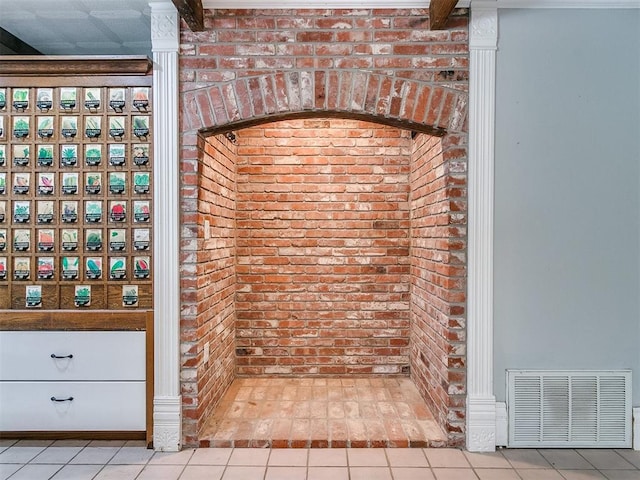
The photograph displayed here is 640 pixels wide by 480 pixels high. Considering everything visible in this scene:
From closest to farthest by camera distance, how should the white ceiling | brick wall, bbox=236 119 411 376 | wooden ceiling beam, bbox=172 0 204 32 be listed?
wooden ceiling beam, bbox=172 0 204 32 → the white ceiling → brick wall, bbox=236 119 411 376

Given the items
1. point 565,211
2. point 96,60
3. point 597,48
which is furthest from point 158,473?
point 597,48

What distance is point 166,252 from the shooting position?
2.14 m

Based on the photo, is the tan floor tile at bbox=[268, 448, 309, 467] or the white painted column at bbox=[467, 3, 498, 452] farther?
the white painted column at bbox=[467, 3, 498, 452]

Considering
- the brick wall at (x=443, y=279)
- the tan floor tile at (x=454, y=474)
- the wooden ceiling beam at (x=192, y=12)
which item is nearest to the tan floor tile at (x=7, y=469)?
the tan floor tile at (x=454, y=474)

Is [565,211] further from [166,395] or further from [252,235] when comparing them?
[166,395]

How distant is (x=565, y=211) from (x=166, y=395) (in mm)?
2392

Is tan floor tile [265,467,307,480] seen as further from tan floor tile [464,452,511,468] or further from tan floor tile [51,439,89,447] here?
tan floor tile [51,439,89,447]

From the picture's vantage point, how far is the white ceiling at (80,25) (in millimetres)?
2277

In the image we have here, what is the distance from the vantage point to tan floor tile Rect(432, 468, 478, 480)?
6.15 feet

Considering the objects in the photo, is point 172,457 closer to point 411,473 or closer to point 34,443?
point 34,443

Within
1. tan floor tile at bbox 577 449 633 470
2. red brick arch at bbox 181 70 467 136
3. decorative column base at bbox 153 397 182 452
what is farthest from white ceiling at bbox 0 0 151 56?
tan floor tile at bbox 577 449 633 470

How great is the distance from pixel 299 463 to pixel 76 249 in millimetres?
1667

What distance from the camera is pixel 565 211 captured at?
214cm

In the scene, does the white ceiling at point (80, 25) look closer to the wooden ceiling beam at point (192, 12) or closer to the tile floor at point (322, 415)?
the wooden ceiling beam at point (192, 12)
